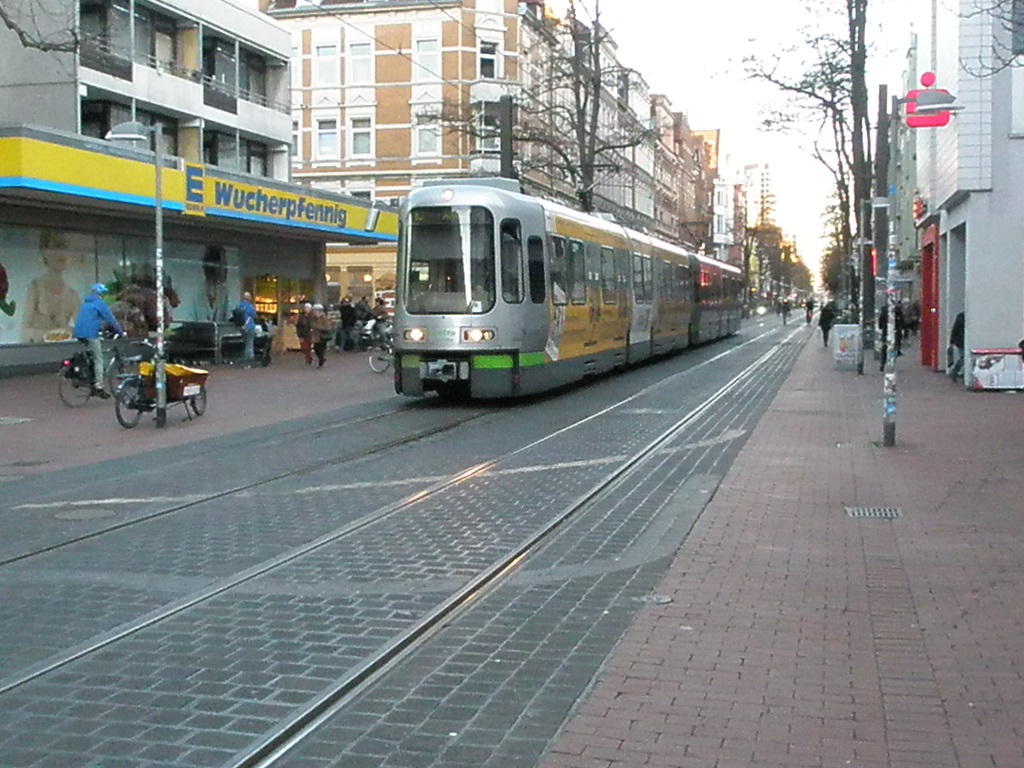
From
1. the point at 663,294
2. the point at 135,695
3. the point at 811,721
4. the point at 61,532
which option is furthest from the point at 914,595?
the point at 663,294

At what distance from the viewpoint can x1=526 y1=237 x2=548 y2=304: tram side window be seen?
68.3 feet

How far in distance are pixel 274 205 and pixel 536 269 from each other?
46.7 ft

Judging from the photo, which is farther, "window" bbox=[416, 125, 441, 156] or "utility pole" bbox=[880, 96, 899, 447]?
"window" bbox=[416, 125, 441, 156]

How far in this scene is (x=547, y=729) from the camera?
548 centimetres

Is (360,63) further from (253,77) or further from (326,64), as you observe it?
(253,77)

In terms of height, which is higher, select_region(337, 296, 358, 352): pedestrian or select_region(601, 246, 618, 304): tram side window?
select_region(601, 246, 618, 304): tram side window

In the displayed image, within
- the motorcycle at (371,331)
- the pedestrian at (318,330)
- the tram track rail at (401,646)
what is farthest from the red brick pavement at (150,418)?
the tram track rail at (401,646)

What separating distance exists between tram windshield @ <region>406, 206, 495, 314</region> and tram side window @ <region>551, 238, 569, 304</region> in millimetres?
1936

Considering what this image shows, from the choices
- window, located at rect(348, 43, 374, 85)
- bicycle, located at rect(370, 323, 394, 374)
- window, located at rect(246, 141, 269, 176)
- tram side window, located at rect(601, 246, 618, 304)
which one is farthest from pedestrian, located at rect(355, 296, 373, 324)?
window, located at rect(348, 43, 374, 85)

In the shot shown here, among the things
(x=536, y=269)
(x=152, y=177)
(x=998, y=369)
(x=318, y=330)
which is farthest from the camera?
(x=318, y=330)

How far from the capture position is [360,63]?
6269 centimetres

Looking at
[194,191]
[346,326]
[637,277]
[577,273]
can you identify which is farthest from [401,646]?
[346,326]

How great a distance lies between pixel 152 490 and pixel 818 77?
25605 mm

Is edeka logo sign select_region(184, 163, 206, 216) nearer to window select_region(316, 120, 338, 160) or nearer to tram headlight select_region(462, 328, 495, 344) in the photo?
tram headlight select_region(462, 328, 495, 344)
